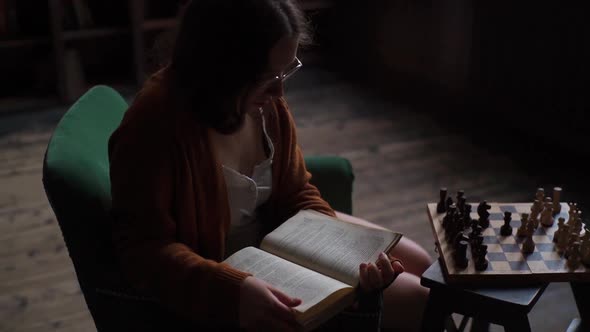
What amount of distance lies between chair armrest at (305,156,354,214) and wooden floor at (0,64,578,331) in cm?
71

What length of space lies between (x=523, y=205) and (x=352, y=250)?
1.65 feet

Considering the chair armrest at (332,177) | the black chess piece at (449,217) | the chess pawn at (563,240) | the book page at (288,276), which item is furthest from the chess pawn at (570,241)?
the chair armrest at (332,177)

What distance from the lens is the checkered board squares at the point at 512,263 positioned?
1263 millimetres

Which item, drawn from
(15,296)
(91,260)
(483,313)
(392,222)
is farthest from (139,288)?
(392,222)

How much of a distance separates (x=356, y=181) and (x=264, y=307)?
5.84 feet

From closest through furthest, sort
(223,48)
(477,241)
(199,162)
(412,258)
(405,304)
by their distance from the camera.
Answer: (223,48)
(199,162)
(477,241)
(405,304)
(412,258)

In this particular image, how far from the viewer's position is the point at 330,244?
130 cm

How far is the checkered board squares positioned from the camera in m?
1.26

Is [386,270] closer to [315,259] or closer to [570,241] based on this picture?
[315,259]

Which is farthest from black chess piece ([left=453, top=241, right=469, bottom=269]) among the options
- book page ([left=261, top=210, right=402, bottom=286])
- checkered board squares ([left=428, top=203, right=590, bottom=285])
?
book page ([left=261, top=210, right=402, bottom=286])

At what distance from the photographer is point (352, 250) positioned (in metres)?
1.28

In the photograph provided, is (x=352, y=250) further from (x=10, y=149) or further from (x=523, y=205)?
(x=10, y=149)

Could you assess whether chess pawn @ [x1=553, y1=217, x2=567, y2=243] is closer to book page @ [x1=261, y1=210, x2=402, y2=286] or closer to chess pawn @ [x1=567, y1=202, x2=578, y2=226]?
chess pawn @ [x1=567, y1=202, x2=578, y2=226]

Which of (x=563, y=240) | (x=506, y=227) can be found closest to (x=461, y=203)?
(x=506, y=227)
